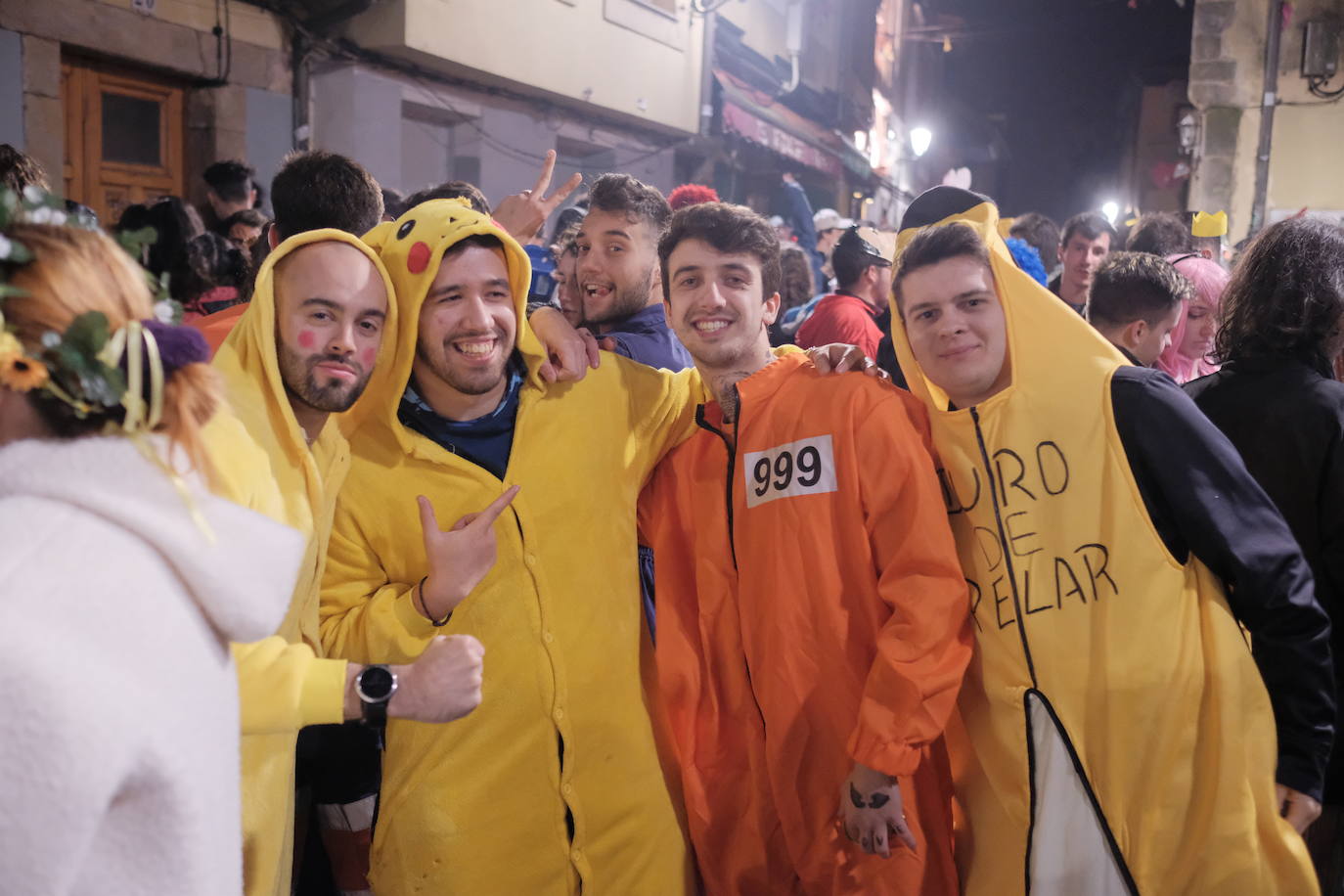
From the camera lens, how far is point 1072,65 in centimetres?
3394

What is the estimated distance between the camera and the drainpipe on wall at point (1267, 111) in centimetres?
1281

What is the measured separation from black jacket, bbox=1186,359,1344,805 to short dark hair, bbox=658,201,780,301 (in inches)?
52.4

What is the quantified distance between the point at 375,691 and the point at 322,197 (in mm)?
2481

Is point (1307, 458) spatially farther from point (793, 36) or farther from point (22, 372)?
point (793, 36)

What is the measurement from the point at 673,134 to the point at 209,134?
774 centimetres

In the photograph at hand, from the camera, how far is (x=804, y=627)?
2.41 m

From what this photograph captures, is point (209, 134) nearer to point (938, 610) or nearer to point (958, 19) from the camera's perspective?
point (938, 610)

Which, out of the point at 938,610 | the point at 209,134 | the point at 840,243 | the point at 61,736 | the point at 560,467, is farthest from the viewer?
the point at 209,134

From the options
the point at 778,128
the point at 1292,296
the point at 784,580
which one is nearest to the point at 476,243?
the point at 784,580

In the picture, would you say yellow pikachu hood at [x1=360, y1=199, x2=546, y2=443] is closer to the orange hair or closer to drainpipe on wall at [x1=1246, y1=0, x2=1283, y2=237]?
the orange hair

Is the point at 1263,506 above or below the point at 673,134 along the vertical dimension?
below

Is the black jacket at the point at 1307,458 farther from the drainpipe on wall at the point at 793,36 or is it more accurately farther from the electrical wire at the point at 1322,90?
the drainpipe on wall at the point at 793,36

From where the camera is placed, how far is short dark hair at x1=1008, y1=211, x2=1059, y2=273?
6.79 m

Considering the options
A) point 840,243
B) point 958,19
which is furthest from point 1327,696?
point 958,19
